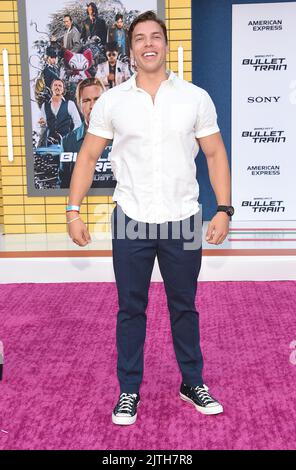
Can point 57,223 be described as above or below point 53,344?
above

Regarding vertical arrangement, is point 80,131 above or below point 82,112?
below

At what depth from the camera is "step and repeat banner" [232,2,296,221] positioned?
194 inches

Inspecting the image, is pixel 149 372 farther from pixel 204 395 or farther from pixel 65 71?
pixel 65 71

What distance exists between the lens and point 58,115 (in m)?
4.57

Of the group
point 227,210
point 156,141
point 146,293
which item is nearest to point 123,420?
point 146,293


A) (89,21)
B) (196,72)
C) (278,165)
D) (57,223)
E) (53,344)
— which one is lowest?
(53,344)

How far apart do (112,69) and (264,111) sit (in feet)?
4.70

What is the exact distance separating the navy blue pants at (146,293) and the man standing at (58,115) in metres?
2.69

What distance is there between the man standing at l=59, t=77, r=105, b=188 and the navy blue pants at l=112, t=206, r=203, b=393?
2.66m

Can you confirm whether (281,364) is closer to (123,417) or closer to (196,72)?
(123,417)

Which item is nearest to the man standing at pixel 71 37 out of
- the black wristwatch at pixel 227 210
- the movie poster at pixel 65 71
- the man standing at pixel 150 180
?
the movie poster at pixel 65 71

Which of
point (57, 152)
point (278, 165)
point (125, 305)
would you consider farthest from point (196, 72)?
point (125, 305)

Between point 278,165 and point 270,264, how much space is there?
1.54 meters
